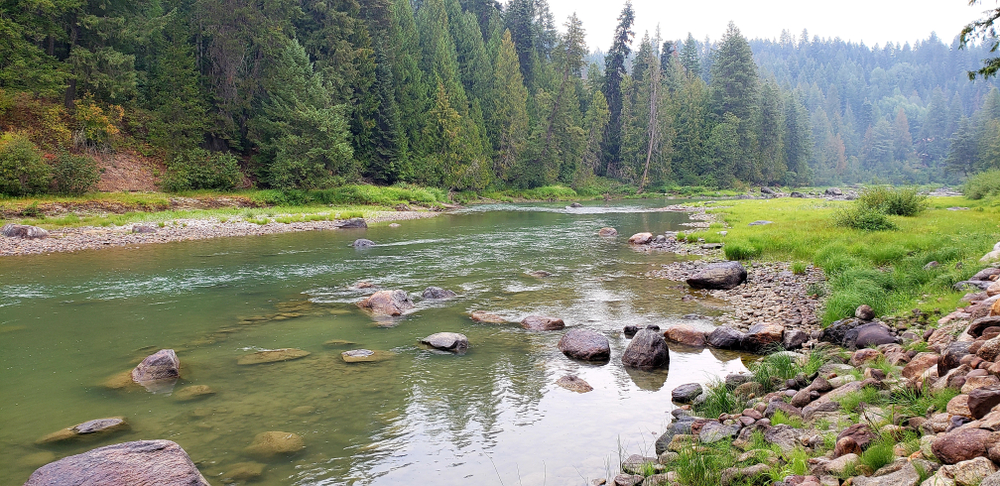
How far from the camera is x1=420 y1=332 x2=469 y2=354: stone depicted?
10.3 m

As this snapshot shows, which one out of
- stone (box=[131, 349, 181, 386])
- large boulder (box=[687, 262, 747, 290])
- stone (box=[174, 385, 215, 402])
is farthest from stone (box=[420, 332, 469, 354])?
large boulder (box=[687, 262, 747, 290])

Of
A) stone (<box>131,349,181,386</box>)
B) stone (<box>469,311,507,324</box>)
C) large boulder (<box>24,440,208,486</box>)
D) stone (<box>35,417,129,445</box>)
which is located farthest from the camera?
stone (<box>469,311,507,324</box>)

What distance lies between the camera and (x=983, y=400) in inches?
164

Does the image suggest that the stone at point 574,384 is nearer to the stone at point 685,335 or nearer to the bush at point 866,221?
the stone at point 685,335

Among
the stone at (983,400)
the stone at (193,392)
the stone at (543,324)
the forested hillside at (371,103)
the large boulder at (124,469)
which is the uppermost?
the forested hillside at (371,103)

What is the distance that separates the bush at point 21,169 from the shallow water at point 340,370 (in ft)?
40.4

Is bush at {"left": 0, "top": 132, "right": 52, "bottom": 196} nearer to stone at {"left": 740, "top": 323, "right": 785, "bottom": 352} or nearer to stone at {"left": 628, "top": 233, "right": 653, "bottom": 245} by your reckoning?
stone at {"left": 628, "top": 233, "right": 653, "bottom": 245}

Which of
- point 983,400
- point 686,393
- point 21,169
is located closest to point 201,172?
point 21,169

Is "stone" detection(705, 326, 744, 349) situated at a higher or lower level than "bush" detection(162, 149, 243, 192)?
lower

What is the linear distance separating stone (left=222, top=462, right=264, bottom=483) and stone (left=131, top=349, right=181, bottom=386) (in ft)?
11.2

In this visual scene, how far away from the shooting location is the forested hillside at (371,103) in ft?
124

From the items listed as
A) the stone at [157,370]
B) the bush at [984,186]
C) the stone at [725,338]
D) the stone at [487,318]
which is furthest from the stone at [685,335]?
the bush at [984,186]

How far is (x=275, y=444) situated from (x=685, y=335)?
25.0 ft

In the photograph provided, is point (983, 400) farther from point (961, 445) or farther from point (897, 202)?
point (897, 202)
